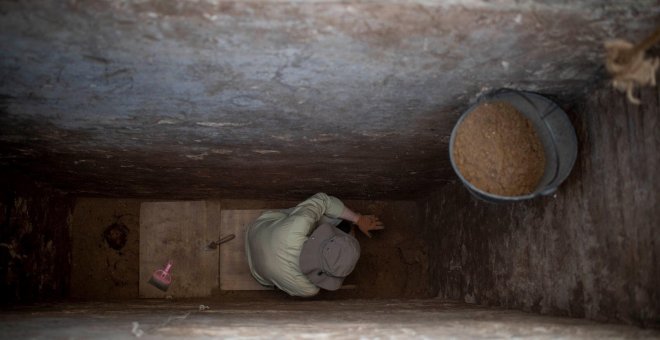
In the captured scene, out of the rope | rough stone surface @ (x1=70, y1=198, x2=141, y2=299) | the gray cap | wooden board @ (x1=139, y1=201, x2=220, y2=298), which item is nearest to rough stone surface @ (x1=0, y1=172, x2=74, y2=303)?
rough stone surface @ (x1=70, y1=198, x2=141, y2=299)

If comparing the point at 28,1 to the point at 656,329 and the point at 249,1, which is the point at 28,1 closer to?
the point at 249,1

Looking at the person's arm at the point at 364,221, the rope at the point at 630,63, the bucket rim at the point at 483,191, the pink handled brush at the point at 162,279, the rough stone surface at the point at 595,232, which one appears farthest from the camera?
the pink handled brush at the point at 162,279

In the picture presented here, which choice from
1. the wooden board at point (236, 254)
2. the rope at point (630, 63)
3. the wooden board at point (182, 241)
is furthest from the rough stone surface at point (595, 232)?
the wooden board at point (182, 241)

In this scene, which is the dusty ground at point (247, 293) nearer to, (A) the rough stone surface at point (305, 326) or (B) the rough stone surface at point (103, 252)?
(B) the rough stone surface at point (103, 252)

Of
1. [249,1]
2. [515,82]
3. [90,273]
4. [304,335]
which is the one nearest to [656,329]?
[515,82]

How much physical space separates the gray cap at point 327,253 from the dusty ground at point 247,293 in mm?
1288

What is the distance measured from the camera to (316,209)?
4.50 m

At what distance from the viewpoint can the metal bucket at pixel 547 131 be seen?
2891 mm

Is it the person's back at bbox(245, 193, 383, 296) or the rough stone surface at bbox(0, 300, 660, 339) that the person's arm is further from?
the rough stone surface at bbox(0, 300, 660, 339)

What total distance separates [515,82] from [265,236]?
8.06ft

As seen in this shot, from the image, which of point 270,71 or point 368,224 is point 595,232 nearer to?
point 270,71

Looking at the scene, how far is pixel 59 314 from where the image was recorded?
3.22 meters

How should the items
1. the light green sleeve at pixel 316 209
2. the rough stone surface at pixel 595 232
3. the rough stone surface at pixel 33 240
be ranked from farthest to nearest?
the light green sleeve at pixel 316 209, the rough stone surface at pixel 33 240, the rough stone surface at pixel 595 232

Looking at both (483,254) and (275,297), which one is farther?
(275,297)
